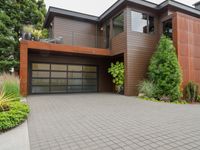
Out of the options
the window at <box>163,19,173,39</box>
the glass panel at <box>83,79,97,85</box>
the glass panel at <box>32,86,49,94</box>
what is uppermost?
the window at <box>163,19,173,39</box>

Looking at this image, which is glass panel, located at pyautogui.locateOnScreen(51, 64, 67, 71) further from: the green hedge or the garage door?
the green hedge

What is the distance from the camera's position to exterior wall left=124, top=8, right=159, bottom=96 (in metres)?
11.1

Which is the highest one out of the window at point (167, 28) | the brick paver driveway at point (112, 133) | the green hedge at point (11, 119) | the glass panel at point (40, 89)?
the window at point (167, 28)

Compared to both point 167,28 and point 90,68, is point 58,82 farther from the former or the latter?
point 167,28

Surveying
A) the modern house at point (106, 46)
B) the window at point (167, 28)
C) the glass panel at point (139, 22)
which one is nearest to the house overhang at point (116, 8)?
the modern house at point (106, 46)

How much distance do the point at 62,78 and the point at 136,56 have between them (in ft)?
20.1

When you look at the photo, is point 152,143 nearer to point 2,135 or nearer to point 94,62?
point 2,135

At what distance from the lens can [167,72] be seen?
969 centimetres

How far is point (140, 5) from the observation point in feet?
36.9

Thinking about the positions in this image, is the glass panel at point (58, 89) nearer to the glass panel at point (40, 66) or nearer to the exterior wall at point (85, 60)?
the glass panel at point (40, 66)

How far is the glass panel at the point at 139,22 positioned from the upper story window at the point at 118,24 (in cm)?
93

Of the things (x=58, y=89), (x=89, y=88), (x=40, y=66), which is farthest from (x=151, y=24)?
(x=40, y=66)

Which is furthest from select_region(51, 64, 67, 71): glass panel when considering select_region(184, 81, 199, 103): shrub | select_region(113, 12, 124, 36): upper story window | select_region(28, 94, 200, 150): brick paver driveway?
select_region(184, 81, 199, 103): shrub

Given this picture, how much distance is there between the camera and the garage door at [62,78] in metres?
12.3
